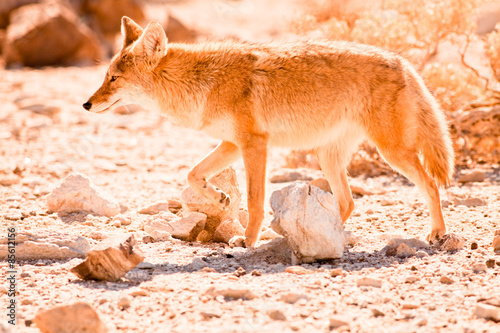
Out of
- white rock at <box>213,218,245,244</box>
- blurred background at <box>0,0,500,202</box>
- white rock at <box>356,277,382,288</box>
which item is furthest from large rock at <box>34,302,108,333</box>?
blurred background at <box>0,0,500,202</box>

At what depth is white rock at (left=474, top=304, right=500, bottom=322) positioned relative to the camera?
371 cm

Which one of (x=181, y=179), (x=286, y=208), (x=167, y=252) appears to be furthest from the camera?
(x=181, y=179)

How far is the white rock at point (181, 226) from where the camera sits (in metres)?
5.80

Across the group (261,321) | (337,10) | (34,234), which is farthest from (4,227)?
(337,10)

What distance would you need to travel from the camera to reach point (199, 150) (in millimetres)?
11211

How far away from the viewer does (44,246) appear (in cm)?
520

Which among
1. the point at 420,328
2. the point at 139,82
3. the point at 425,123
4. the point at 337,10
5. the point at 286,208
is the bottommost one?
the point at 420,328

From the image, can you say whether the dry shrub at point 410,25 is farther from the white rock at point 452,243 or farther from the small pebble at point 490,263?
the small pebble at point 490,263

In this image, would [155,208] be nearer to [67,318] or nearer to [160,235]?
[160,235]

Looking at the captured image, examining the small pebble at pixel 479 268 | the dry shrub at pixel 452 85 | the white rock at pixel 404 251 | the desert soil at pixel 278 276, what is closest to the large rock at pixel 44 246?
the desert soil at pixel 278 276

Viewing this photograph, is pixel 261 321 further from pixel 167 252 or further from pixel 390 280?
pixel 167 252

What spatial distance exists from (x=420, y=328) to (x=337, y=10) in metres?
9.02

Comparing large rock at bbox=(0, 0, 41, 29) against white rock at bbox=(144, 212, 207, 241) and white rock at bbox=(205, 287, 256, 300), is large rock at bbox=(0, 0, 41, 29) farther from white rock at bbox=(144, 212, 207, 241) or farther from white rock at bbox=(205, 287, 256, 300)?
white rock at bbox=(205, 287, 256, 300)

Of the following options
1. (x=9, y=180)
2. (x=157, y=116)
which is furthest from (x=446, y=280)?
(x=157, y=116)
